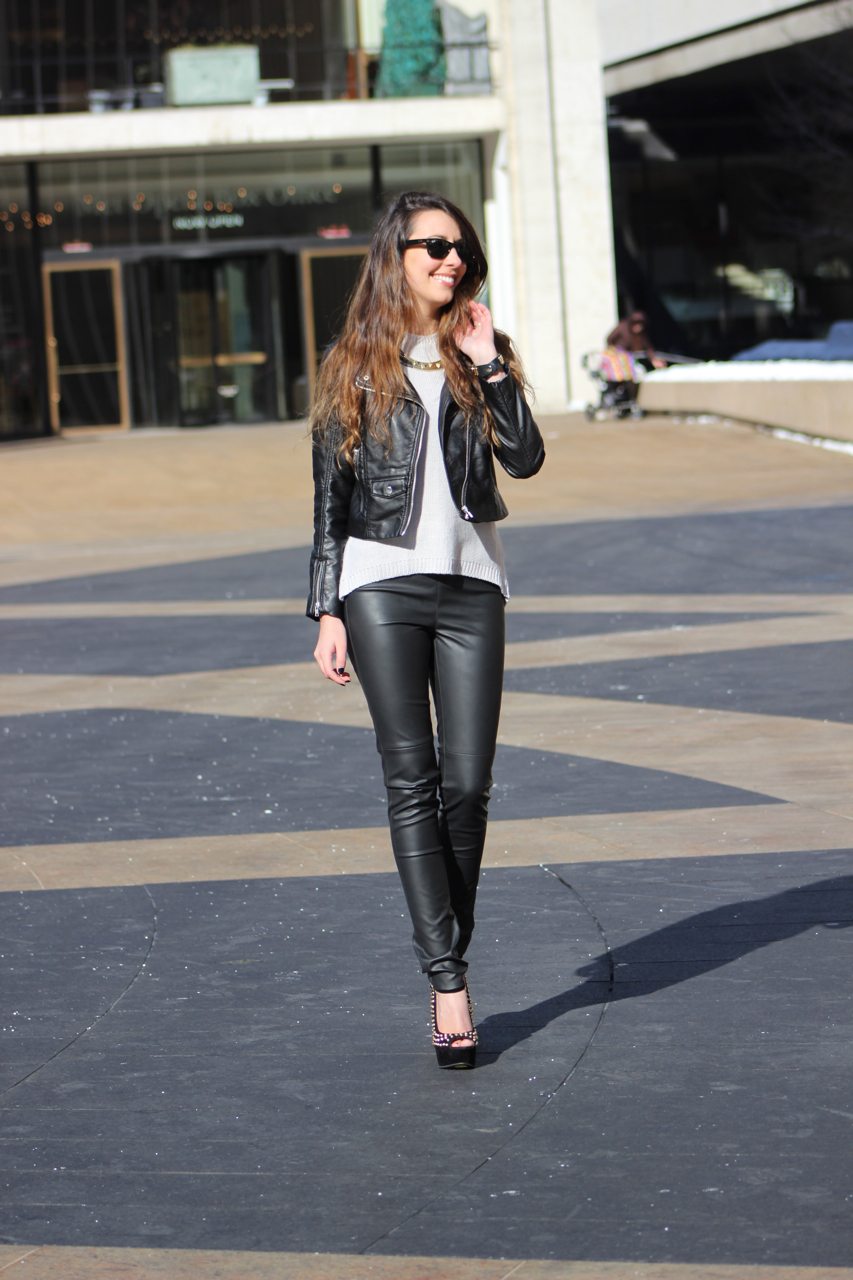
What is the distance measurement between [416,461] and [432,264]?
0.42 metres

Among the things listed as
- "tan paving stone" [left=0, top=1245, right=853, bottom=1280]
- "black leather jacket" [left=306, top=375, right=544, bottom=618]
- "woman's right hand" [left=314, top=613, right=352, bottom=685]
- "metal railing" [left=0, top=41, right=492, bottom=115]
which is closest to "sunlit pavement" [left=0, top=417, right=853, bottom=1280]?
"tan paving stone" [left=0, top=1245, right=853, bottom=1280]

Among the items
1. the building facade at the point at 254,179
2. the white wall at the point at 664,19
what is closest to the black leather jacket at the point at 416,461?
the building facade at the point at 254,179

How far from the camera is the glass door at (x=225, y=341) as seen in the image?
31844 millimetres

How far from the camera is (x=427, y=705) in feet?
14.6

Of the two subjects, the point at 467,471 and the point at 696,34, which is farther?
the point at 696,34

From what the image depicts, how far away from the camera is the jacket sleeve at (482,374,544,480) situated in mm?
4297

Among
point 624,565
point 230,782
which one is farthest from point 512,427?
point 624,565

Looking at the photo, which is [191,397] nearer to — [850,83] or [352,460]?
[850,83]

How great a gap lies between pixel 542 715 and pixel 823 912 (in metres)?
3.45

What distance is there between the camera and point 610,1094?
409cm

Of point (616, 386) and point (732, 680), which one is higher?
point (616, 386)

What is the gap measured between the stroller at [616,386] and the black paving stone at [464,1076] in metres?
22.1

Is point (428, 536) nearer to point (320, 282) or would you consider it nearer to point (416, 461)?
point (416, 461)

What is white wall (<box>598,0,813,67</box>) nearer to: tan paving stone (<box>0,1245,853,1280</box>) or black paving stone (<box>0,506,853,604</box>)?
black paving stone (<box>0,506,853,604</box>)
